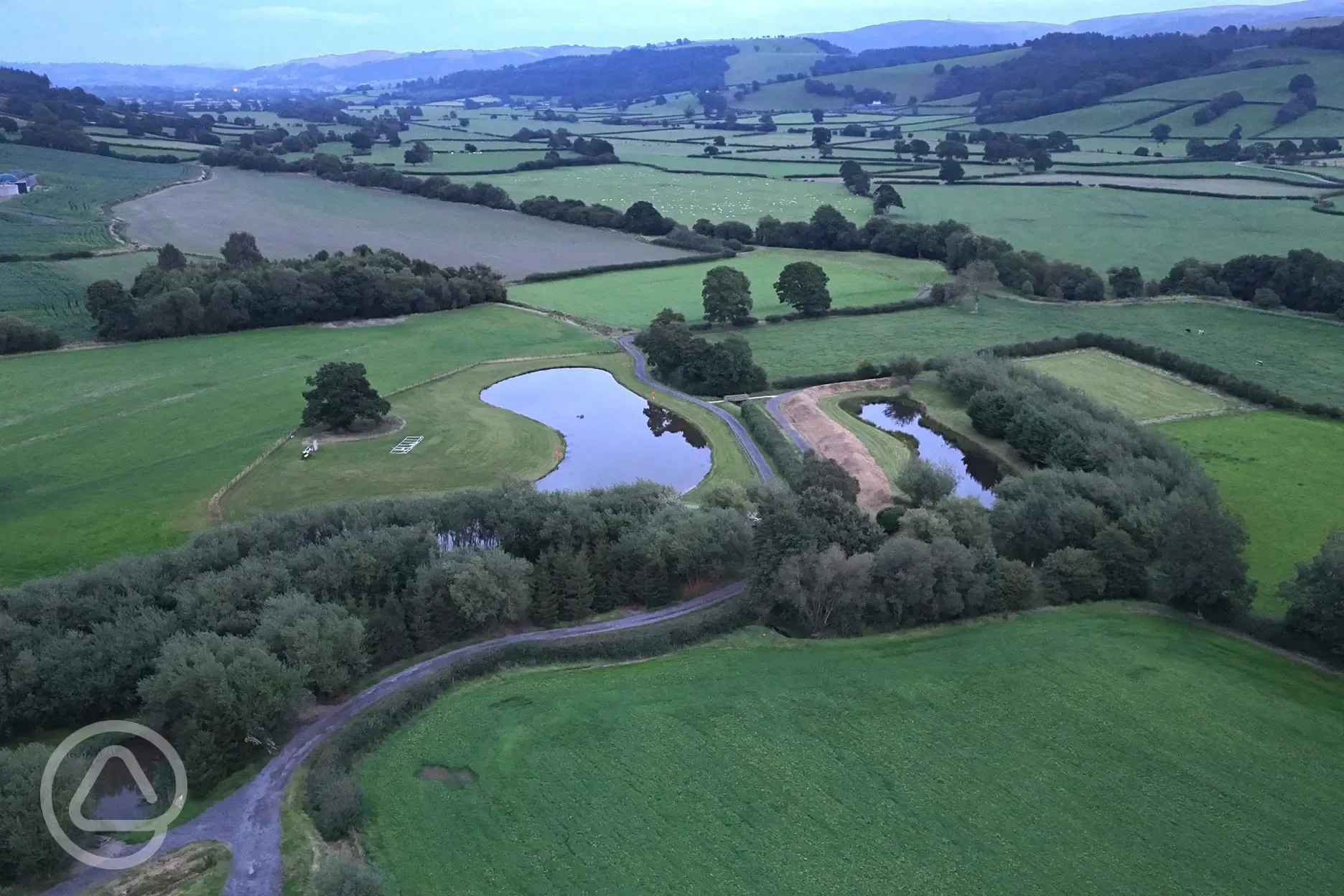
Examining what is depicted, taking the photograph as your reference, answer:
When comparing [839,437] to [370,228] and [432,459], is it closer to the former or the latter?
[432,459]

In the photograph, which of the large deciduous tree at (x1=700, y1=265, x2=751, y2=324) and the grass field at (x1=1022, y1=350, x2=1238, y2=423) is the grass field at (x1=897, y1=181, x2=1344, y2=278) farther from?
the large deciduous tree at (x1=700, y1=265, x2=751, y2=324)

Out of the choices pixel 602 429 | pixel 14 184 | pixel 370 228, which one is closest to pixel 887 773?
pixel 602 429

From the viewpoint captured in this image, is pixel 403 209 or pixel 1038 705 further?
pixel 403 209

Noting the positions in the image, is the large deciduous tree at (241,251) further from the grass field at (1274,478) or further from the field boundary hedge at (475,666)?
the grass field at (1274,478)

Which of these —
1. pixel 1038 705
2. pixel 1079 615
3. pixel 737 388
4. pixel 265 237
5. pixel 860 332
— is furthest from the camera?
pixel 265 237

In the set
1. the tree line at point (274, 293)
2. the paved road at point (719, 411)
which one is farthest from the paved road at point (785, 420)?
the tree line at point (274, 293)

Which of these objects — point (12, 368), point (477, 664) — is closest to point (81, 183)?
point (12, 368)

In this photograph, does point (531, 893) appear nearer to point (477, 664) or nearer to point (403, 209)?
point (477, 664)
